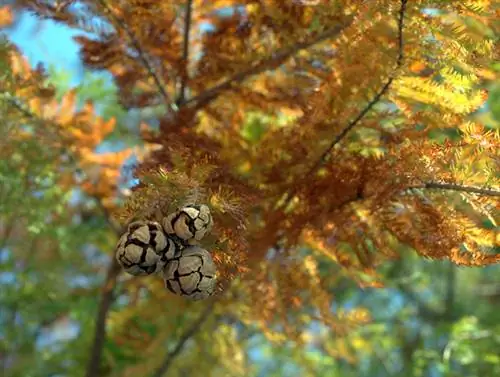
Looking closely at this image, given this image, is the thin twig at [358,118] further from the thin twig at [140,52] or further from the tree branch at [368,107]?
the thin twig at [140,52]

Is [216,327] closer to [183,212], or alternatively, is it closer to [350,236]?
[350,236]

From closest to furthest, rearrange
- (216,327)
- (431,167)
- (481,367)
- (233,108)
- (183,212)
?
1. (183,212)
2. (431,167)
3. (233,108)
4. (216,327)
5. (481,367)

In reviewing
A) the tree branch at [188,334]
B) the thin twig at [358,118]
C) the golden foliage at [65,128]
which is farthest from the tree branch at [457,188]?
the golden foliage at [65,128]

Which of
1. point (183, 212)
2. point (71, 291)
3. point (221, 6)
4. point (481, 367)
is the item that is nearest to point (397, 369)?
point (481, 367)

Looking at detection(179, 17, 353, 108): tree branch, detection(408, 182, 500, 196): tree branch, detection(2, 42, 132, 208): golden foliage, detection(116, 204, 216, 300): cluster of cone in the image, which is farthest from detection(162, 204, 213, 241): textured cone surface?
detection(2, 42, 132, 208): golden foliage

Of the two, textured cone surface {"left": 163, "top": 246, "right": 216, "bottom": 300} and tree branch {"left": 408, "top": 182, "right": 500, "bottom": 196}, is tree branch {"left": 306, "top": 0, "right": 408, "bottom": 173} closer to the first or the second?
tree branch {"left": 408, "top": 182, "right": 500, "bottom": 196}

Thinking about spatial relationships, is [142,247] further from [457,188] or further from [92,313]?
[92,313]
